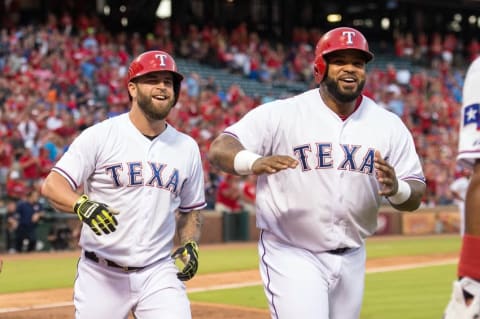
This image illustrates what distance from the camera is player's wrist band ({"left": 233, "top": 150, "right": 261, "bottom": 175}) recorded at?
4633mm

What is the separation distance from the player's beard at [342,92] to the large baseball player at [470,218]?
5.71 feet

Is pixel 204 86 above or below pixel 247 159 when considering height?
above

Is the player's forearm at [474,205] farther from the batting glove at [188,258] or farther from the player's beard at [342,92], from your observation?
the batting glove at [188,258]

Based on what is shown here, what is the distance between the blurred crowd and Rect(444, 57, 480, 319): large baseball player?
1442 centimetres

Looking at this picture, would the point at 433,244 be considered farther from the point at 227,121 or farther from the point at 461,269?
the point at 461,269

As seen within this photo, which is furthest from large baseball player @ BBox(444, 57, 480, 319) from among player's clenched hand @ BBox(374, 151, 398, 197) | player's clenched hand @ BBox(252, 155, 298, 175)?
player's clenched hand @ BBox(252, 155, 298, 175)

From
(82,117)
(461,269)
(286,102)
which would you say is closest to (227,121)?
(82,117)

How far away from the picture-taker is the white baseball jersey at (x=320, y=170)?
197 inches

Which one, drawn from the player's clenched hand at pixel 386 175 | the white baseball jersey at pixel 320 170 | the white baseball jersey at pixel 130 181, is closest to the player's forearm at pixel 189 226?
the white baseball jersey at pixel 130 181

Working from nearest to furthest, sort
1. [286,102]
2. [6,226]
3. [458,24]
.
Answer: [286,102] < [6,226] < [458,24]

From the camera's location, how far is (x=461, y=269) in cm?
326

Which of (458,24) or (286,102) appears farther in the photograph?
(458,24)

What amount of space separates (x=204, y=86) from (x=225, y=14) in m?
8.90

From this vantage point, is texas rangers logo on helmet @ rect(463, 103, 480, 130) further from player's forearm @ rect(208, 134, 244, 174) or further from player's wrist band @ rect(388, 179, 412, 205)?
player's forearm @ rect(208, 134, 244, 174)
